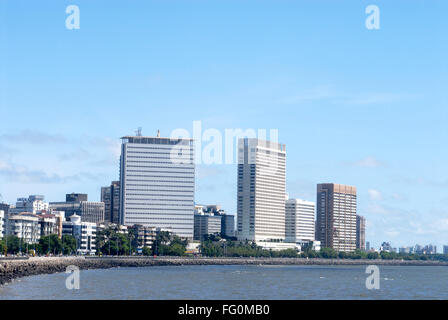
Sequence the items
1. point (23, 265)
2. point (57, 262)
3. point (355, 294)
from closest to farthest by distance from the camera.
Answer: point (355, 294), point (23, 265), point (57, 262)

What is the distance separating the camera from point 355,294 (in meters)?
122

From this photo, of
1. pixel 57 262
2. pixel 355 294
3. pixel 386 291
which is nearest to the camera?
pixel 355 294

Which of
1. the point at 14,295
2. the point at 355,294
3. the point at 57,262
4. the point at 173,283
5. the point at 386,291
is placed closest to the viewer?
the point at 14,295

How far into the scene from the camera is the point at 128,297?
105m

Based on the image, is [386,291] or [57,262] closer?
[386,291]

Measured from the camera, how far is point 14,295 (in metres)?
99.2
